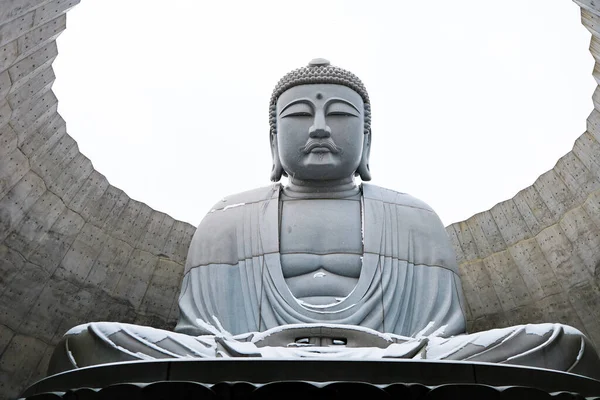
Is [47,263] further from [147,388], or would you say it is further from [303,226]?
[147,388]

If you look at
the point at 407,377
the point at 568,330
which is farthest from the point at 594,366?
the point at 407,377

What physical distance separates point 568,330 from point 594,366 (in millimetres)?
262

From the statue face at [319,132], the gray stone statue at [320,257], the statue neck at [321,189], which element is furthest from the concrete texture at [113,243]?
the statue face at [319,132]

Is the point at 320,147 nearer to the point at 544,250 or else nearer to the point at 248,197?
the point at 248,197

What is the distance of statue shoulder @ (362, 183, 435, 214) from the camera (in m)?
7.91

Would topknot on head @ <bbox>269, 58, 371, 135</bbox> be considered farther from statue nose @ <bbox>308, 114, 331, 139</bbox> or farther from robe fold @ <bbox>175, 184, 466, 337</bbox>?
robe fold @ <bbox>175, 184, 466, 337</bbox>

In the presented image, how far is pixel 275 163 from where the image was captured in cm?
813

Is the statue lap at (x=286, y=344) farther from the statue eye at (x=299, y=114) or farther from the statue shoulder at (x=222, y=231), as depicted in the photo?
the statue eye at (x=299, y=114)

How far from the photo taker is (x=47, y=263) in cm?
811

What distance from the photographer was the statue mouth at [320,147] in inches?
303

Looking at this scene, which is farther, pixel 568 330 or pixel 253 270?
pixel 253 270

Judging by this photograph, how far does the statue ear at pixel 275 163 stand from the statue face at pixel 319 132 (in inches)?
4.9

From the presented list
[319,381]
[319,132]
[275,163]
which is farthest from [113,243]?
[319,381]

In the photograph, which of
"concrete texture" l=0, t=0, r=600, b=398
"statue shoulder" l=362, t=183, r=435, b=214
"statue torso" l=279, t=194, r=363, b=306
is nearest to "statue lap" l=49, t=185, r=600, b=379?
"statue torso" l=279, t=194, r=363, b=306
